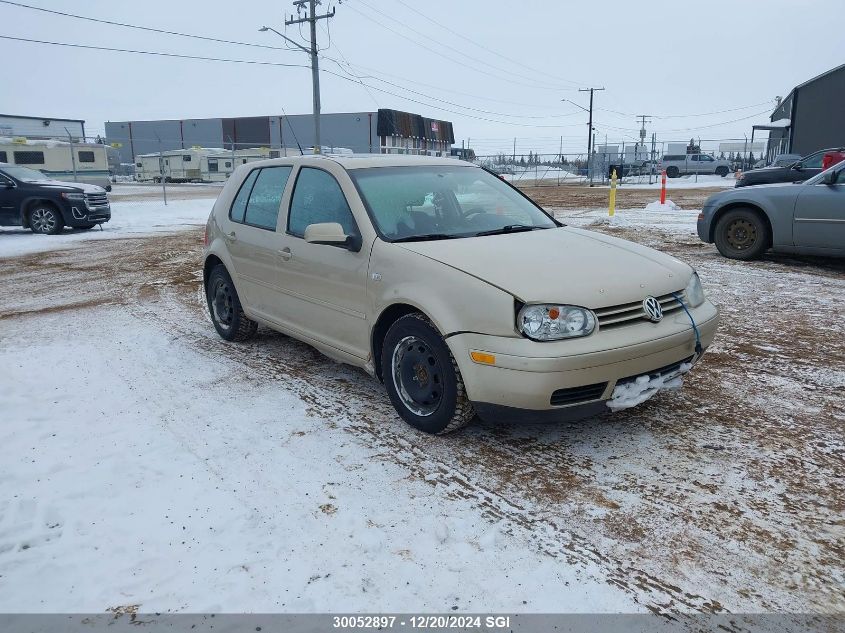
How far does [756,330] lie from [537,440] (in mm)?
3313

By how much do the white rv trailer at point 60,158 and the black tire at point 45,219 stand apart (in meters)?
15.7

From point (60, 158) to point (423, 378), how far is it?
3449 centimetres

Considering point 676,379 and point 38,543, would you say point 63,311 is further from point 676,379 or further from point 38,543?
point 676,379

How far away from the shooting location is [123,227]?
1752cm

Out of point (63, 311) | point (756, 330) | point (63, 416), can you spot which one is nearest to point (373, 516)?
point (63, 416)

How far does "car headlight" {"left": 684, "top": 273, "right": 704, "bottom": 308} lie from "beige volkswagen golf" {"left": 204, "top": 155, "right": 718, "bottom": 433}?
0.05 ft

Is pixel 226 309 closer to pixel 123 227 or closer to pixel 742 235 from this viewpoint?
pixel 742 235

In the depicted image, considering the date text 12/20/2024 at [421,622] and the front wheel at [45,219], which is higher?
the front wheel at [45,219]

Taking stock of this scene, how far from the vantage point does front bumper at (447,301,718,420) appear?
10.7ft

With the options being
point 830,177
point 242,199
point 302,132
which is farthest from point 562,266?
point 302,132

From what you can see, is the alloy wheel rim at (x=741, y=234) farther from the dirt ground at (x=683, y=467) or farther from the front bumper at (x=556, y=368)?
the front bumper at (x=556, y=368)

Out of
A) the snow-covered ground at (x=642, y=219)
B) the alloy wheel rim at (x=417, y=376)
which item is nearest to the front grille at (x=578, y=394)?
the alloy wheel rim at (x=417, y=376)

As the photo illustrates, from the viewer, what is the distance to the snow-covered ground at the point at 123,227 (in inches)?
539

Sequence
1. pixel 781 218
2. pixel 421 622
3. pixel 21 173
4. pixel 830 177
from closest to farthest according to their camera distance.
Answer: pixel 421 622
pixel 830 177
pixel 781 218
pixel 21 173
